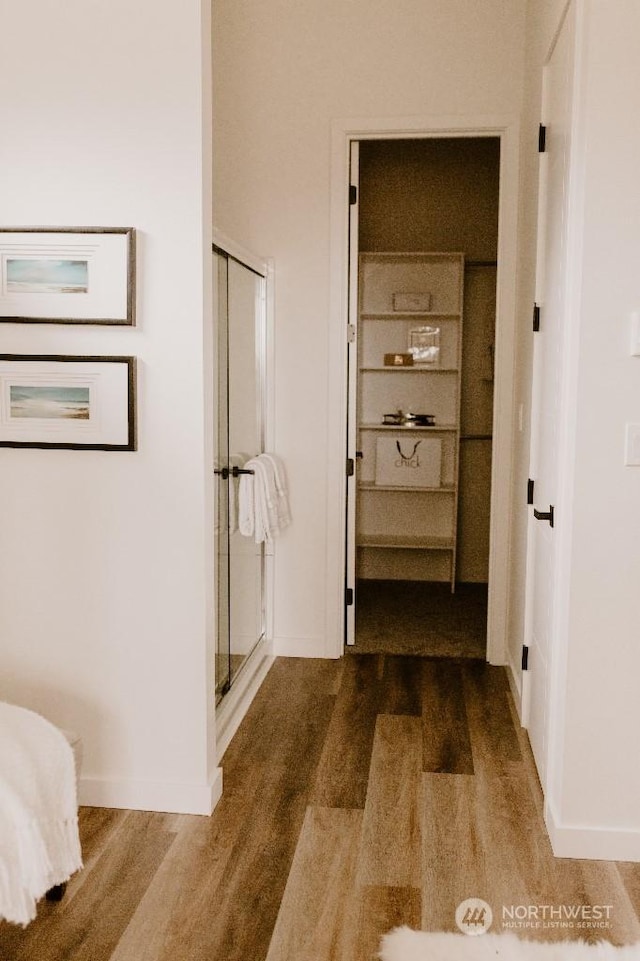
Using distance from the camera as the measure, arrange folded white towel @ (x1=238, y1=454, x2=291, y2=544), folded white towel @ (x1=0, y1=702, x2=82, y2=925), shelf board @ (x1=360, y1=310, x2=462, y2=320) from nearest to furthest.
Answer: folded white towel @ (x1=0, y1=702, x2=82, y2=925) → folded white towel @ (x1=238, y1=454, x2=291, y2=544) → shelf board @ (x1=360, y1=310, x2=462, y2=320)

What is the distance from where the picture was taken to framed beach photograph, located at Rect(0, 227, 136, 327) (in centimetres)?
263

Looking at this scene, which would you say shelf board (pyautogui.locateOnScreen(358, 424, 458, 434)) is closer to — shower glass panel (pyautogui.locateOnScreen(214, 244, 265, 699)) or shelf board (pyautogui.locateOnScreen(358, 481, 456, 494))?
shelf board (pyautogui.locateOnScreen(358, 481, 456, 494))

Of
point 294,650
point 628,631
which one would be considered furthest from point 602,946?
point 294,650

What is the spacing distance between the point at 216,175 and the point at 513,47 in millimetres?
1490

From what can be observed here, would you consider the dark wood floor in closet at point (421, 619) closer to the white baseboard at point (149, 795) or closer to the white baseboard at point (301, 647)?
the white baseboard at point (301, 647)

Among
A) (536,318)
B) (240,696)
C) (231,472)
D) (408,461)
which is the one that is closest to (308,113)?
(536,318)

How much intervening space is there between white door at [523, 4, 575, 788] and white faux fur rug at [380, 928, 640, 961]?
0.79 metres

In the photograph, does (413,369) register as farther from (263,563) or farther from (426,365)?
(263,563)

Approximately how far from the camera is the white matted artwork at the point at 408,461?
5797mm

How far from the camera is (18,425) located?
276 cm

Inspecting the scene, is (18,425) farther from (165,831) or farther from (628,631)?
(628,631)

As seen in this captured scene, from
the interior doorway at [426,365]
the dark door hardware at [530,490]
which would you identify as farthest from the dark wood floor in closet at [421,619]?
the dark door hardware at [530,490]
